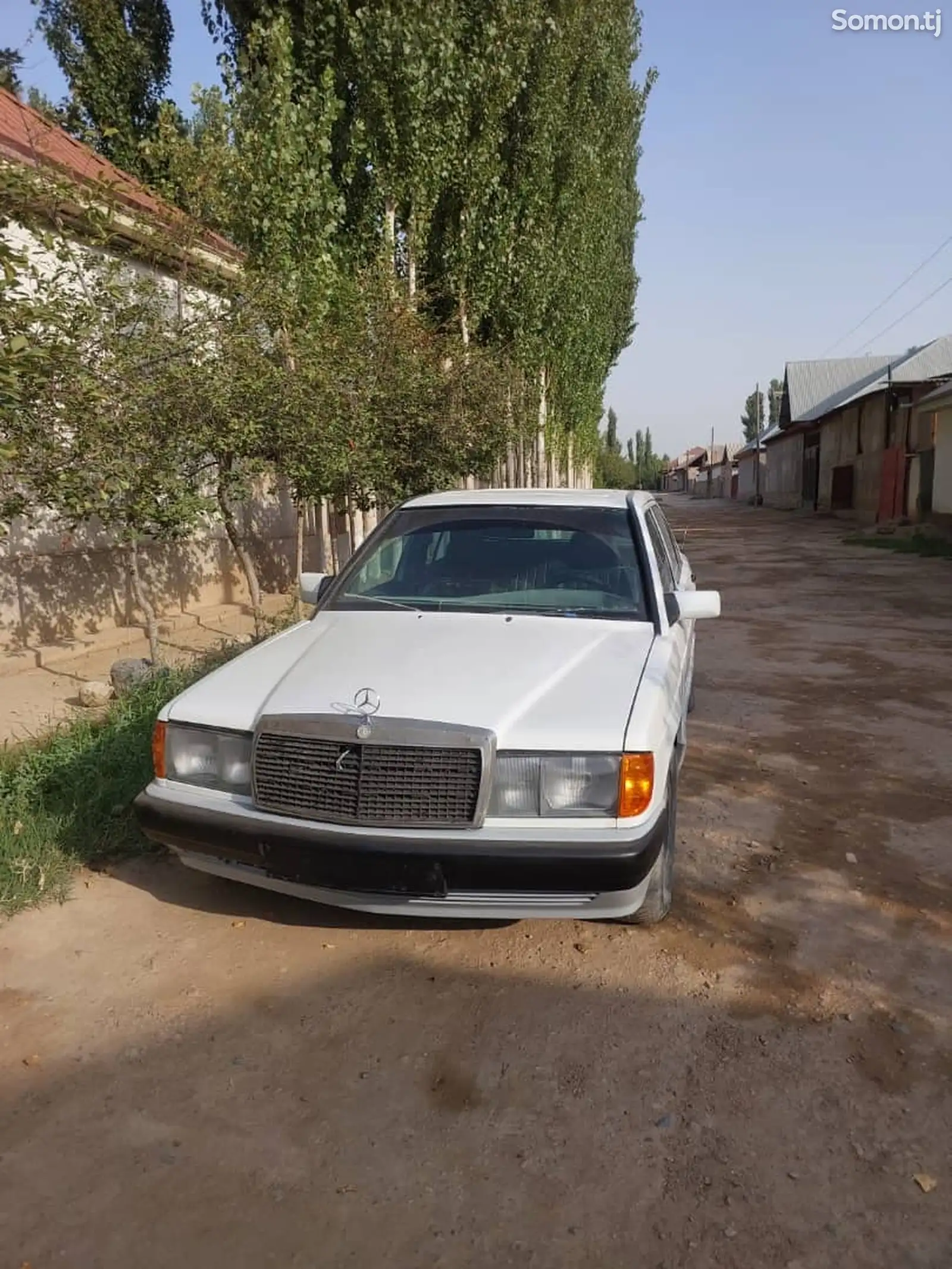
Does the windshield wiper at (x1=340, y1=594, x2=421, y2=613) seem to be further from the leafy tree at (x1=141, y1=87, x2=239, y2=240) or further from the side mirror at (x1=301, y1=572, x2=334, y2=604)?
the leafy tree at (x1=141, y1=87, x2=239, y2=240)

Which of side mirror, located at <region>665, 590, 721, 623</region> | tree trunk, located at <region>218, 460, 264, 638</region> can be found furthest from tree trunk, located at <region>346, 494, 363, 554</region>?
side mirror, located at <region>665, 590, 721, 623</region>

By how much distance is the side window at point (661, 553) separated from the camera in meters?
4.13

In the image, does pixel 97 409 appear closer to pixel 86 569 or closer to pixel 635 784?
pixel 635 784

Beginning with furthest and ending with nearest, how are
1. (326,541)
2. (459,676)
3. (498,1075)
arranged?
(326,541)
(459,676)
(498,1075)

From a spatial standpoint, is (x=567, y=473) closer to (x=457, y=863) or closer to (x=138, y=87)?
(x=138, y=87)

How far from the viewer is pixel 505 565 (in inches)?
160

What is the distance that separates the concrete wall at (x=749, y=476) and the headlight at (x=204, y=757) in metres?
50.1

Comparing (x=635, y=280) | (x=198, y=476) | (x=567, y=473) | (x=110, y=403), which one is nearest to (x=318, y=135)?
(x=198, y=476)

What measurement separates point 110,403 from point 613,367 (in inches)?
1292

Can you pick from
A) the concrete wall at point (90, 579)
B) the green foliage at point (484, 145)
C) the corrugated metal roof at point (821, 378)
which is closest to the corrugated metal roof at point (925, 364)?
the corrugated metal roof at point (821, 378)

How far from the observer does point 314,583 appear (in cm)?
441

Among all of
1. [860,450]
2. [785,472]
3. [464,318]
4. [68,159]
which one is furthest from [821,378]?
[68,159]

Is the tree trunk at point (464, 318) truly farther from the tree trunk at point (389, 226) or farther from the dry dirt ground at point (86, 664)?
the dry dirt ground at point (86, 664)

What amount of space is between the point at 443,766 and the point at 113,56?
16965 mm
